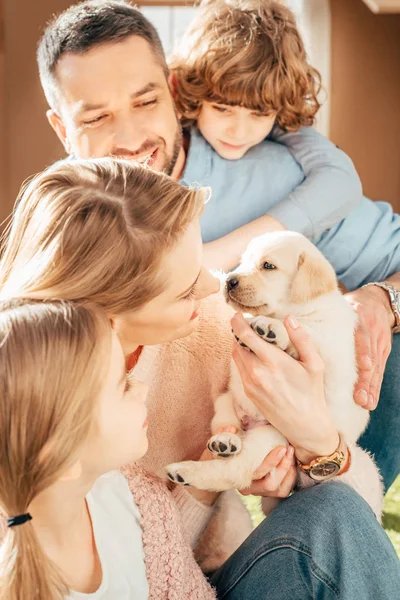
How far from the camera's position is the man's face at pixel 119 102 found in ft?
5.64

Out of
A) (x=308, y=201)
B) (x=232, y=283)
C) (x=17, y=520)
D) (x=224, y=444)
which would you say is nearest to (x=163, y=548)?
(x=224, y=444)

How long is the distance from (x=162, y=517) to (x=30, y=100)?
3197mm

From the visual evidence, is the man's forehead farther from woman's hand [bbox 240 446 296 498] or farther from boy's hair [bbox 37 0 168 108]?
woman's hand [bbox 240 446 296 498]

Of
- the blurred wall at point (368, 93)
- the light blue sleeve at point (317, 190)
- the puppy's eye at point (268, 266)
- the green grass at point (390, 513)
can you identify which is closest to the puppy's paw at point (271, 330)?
the puppy's eye at point (268, 266)

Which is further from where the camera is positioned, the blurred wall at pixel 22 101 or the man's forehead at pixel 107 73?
the blurred wall at pixel 22 101

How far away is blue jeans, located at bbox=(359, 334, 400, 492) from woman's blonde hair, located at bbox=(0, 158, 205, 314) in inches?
30.6

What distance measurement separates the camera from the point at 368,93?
3979 mm

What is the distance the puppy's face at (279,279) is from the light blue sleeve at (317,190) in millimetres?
355

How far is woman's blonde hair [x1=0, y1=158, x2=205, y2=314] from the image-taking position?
1063 mm

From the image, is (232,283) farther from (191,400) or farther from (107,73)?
(107,73)

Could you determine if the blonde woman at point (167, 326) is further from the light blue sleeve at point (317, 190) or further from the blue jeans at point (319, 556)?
the light blue sleeve at point (317, 190)

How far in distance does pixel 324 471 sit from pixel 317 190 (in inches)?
31.1

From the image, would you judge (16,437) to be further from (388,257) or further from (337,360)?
(388,257)

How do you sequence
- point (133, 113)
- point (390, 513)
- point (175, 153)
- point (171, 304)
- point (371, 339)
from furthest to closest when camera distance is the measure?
point (390, 513) < point (175, 153) < point (133, 113) < point (371, 339) < point (171, 304)
